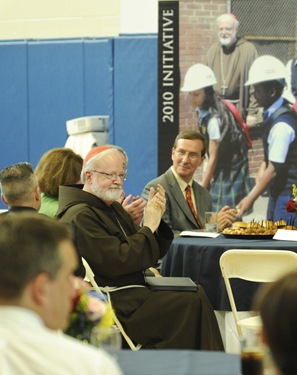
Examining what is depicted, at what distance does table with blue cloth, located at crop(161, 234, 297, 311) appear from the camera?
5016 millimetres

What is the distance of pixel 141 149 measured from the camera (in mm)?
9008

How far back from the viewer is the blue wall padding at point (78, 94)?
29.4 feet

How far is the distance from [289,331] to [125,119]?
773 cm

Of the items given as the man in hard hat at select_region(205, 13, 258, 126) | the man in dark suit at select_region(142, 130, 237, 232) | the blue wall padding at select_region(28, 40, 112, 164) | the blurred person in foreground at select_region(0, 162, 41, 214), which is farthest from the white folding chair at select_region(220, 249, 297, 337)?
the blue wall padding at select_region(28, 40, 112, 164)

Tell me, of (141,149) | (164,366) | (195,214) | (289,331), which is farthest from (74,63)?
(289,331)

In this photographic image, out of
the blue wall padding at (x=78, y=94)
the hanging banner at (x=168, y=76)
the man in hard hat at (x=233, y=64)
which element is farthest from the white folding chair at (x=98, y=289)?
the blue wall padding at (x=78, y=94)

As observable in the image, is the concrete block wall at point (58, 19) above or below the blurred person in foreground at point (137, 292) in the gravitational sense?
above

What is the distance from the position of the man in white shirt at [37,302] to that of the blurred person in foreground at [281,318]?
32 cm

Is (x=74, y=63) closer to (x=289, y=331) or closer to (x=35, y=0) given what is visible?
(x=35, y=0)

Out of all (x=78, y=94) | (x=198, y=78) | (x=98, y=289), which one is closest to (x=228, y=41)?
(x=198, y=78)

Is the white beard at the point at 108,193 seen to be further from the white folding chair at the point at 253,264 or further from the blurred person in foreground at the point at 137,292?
the white folding chair at the point at 253,264

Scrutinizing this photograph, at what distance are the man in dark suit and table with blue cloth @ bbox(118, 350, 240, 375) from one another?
12.4 feet

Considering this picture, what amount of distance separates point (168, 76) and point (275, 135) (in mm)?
1199

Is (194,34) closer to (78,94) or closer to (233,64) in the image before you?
(233,64)
